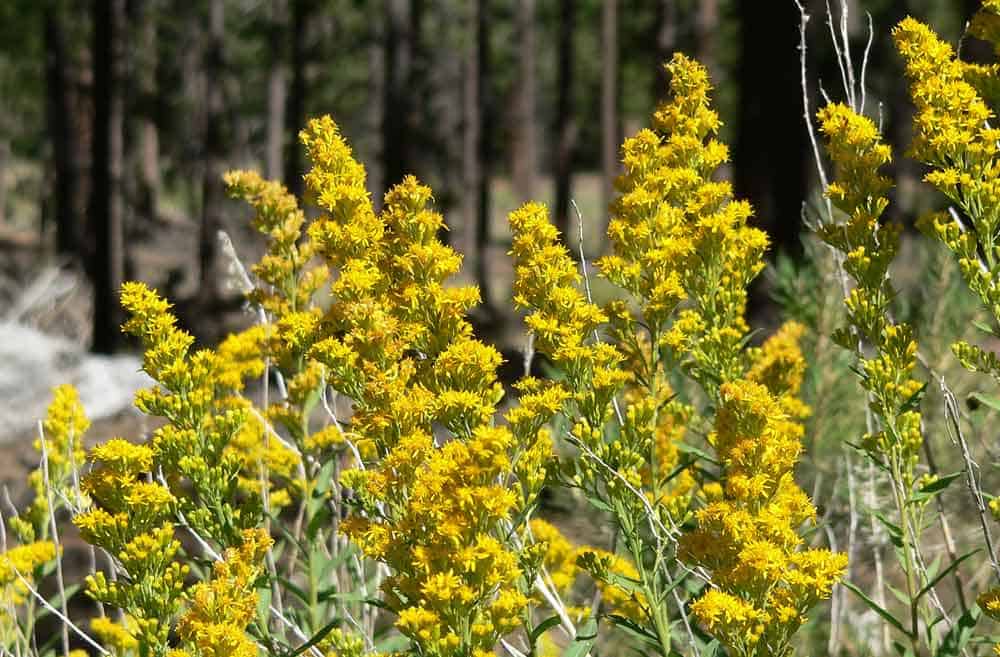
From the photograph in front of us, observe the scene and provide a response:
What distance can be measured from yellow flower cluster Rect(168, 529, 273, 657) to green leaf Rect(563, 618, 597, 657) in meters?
0.53

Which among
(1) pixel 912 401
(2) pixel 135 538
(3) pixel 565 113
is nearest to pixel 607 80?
(3) pixel 565 113

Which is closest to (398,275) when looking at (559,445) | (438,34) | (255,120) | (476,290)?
(476,290)

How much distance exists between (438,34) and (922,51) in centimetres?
3682

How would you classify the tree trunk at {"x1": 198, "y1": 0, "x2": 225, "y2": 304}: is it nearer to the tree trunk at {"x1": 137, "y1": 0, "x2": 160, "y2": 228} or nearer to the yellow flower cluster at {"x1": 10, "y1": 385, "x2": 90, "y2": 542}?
the tree trunk at {"x1": 137, "y1": 0, "x2": 160, "y2": 228}

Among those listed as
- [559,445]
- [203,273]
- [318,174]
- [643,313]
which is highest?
[318,174]

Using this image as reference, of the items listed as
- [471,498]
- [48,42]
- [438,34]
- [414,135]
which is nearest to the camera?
[471,498]

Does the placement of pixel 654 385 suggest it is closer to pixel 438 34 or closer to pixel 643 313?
pixel 643 313

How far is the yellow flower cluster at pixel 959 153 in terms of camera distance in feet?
7.59

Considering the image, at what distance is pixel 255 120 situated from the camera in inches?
1698

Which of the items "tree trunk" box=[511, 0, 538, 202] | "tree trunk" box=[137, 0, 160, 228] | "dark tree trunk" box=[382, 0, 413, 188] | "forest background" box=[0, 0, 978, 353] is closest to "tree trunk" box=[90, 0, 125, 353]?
"forest background" box=[0, 0, 978, 353]

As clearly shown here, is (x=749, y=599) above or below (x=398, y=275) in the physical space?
below

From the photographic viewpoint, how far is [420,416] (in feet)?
7.27

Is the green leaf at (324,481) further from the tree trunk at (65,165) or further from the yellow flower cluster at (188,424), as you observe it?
the tree trunk at (65,165)

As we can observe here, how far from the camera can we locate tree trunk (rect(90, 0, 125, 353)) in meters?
16.0
